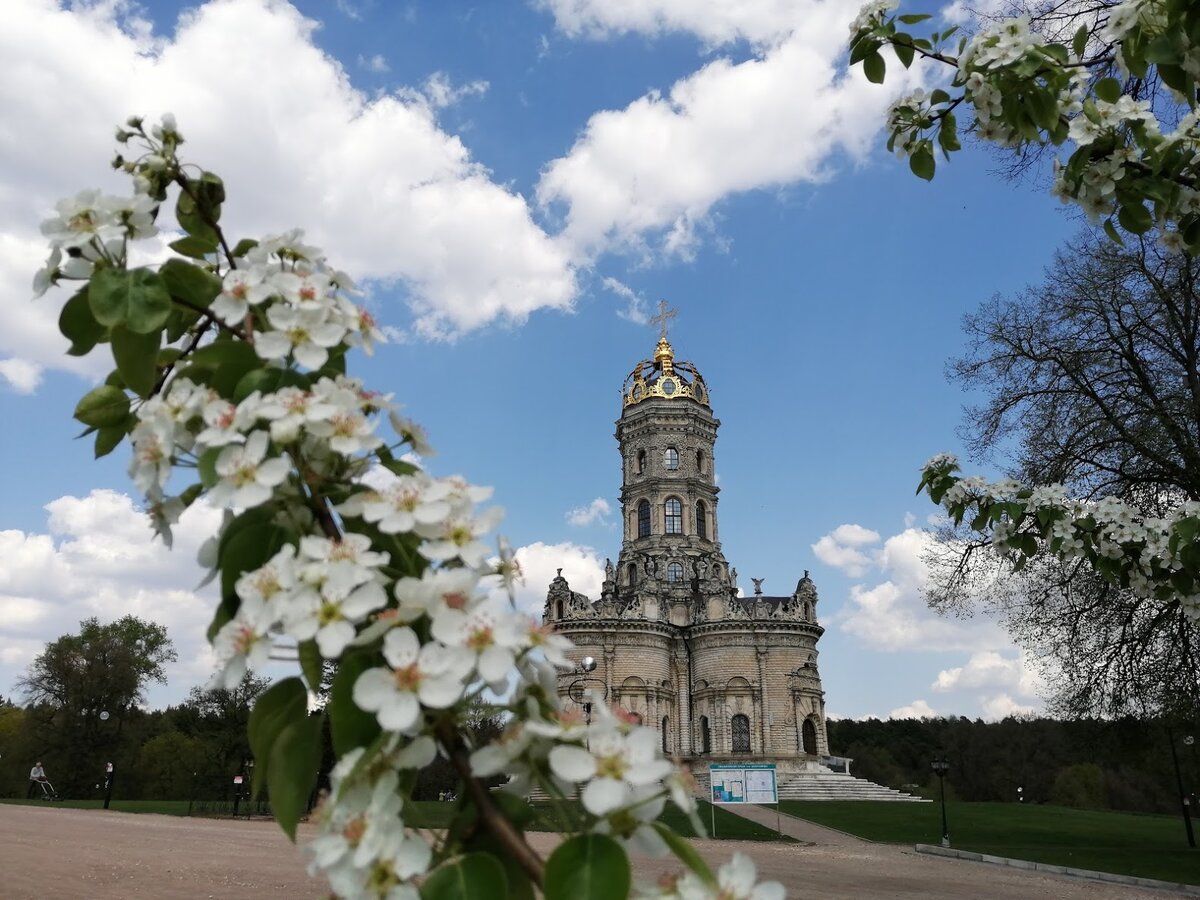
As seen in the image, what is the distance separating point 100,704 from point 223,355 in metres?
61.4

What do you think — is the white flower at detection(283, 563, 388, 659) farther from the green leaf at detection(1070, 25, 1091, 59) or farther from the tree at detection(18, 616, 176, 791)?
the tree at detection(18, 616, 176, 791)

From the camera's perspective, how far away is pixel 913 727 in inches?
3656

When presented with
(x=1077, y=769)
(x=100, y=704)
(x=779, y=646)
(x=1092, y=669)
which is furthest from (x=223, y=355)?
(x=1077, y=769)

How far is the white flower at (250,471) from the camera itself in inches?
55.2

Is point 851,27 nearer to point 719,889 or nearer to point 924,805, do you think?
point 719,889

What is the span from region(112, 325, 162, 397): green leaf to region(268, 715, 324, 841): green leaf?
667mm

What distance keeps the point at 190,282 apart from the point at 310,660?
31.6 inches

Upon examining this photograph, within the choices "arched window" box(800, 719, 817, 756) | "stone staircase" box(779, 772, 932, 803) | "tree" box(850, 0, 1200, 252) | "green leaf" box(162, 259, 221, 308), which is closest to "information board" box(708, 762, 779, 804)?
"stone staircase" box(779, 772, 932, 803)

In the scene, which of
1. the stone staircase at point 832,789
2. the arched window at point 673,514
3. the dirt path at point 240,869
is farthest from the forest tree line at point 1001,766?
the dirt path at point 240,869

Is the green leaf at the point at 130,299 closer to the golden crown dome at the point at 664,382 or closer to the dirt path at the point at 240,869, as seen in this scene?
the dirt path at the point at 240,869

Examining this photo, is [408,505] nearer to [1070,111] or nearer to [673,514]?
[1070,111]

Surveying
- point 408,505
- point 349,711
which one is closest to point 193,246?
point 408,505

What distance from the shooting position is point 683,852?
49.4 inches

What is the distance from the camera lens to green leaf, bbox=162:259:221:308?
1.70 meters
